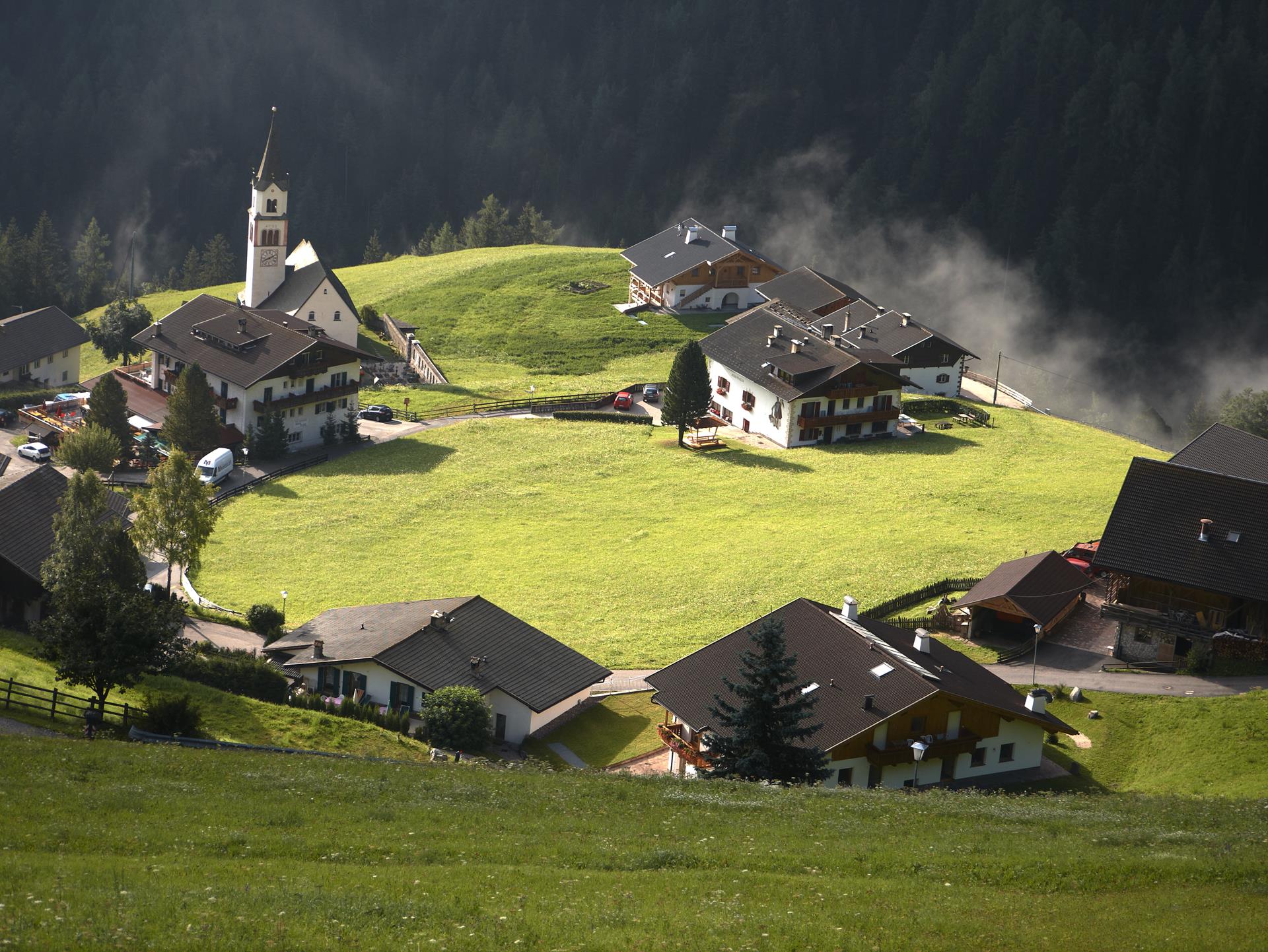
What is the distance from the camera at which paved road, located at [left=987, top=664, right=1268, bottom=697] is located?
2158 inches

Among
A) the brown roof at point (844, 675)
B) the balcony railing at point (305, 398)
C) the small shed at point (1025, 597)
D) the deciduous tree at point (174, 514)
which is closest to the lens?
the brown roof at point (844, 675)

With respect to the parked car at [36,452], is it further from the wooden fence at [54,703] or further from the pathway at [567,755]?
the pathway at [567,755]

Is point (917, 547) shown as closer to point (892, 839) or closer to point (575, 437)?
point (575, 437)

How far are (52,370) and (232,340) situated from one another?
2078cm

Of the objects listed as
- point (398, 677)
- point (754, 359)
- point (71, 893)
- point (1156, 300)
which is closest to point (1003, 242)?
point (1156, 300)

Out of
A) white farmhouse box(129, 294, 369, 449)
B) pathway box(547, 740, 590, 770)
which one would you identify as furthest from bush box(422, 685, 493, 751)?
white farmhouse box(129, 294, 369, 449)

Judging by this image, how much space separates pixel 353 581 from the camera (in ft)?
230

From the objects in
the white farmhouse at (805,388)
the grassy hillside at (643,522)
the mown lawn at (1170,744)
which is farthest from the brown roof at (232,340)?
the mown lawn at (1170,744)

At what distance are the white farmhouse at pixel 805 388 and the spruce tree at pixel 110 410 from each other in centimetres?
3915

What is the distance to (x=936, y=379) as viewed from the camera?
105m

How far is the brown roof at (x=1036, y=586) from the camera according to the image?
197ft

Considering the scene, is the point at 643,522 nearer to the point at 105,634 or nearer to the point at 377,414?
the point at 377,414

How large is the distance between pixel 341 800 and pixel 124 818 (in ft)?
16.7

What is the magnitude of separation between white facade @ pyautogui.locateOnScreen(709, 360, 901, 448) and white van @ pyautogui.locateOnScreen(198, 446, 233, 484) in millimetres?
31517
